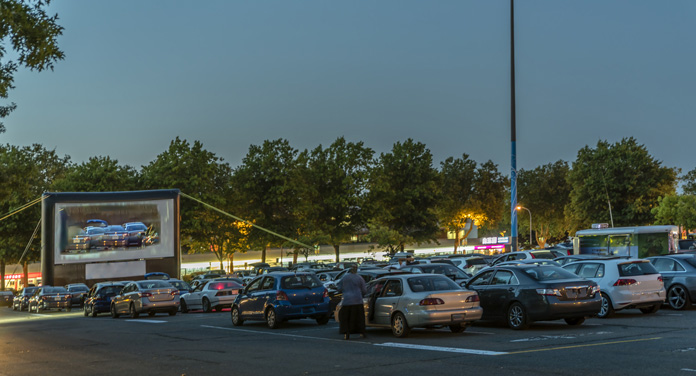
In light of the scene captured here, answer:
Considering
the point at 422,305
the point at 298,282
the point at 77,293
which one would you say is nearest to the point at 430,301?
the point at 422,305

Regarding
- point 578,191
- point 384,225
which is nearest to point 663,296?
point 384,225

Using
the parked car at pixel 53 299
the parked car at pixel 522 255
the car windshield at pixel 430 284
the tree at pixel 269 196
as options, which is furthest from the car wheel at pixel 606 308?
the tree at pixel 269 196

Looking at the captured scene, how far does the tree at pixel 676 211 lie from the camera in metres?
68.7

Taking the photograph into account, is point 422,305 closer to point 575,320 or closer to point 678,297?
point 575,320

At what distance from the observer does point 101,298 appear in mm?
33719

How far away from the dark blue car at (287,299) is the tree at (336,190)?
3951 cm

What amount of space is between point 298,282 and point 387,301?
487 cm

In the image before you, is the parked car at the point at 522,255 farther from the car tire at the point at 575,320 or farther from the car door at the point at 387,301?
the car door at the point at 387,301

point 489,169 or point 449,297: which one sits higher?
point 489,169

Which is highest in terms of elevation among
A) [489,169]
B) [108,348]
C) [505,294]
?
[489,169]

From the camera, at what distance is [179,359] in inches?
585

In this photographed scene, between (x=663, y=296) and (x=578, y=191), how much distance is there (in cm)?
5617

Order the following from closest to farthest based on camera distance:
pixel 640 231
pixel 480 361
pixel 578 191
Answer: pixel 480 361, pixel 640 231, pixel 578 191

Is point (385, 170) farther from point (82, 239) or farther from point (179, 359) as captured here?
point (179, 359)
